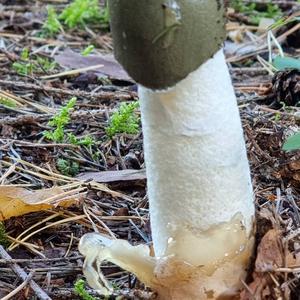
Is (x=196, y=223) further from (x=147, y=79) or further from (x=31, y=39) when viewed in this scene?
(x=31, y=39)

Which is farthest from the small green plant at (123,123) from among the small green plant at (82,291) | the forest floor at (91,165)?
the small green plant at (82,291)

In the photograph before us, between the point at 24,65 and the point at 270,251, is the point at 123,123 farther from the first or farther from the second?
the point at 270,251

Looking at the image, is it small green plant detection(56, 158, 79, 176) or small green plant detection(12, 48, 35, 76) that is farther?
small green plant detection(12, 48, 35, 76)

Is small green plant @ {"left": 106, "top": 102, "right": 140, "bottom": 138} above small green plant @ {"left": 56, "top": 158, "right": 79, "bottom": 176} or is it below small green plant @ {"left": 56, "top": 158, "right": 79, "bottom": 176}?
above

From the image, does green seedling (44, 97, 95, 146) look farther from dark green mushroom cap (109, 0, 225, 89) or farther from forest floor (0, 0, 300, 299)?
dark green mushroom cap (109, 0, 225, 89)

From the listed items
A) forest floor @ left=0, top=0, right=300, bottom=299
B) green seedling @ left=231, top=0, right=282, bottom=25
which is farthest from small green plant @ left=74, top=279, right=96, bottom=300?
green seedling @ left=231, top=0, right=282, bottom=25
